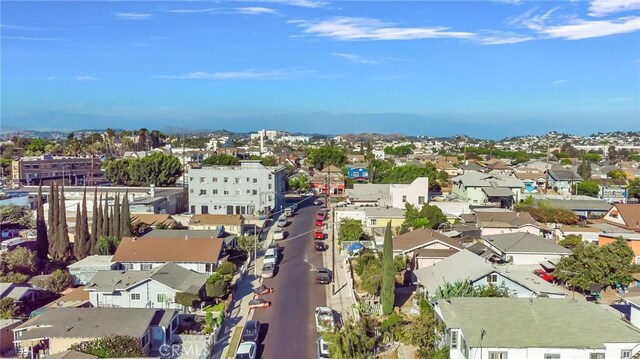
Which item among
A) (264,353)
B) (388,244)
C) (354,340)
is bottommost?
(264,353)

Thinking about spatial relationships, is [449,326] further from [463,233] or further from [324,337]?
[463,233]

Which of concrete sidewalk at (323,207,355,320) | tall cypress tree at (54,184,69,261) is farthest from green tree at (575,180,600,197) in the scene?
tall cypress tree at (54,184,69,261)

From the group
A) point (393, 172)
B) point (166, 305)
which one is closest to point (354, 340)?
point (166, 305)

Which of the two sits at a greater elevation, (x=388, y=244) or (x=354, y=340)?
(x=388, y=244)

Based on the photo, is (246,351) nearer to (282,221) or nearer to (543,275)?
(543,275)

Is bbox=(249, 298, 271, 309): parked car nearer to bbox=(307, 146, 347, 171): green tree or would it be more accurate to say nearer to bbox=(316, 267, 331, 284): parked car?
bbox=(316, 267, 331, 284): parked car

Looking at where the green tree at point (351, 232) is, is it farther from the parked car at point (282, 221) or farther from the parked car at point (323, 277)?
the parked car at point (282, 221)

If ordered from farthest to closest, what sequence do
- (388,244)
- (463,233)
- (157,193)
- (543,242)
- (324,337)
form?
1. (157,193)
2. (463,233)
3. (543,242)
4. (388,244)
5. (324,337)
